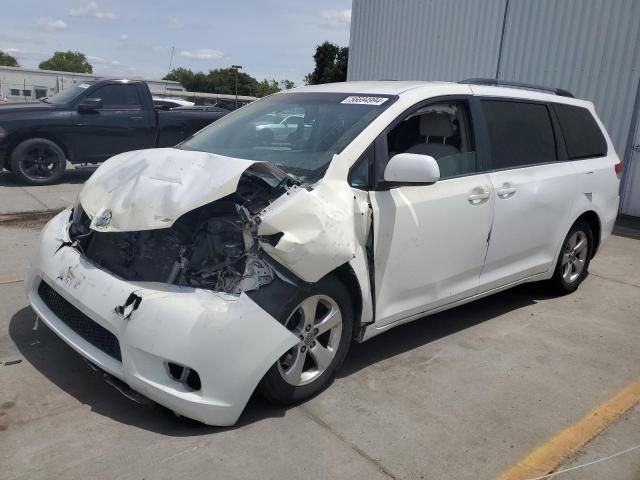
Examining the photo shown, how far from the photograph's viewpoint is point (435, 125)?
3.95m

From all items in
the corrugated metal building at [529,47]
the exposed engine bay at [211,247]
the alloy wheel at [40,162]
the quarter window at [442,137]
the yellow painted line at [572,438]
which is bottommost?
the yellow painted line at [572,438]

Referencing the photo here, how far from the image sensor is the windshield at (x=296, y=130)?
3443 mm

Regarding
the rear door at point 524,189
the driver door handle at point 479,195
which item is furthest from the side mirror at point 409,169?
the rear door at point 524,189

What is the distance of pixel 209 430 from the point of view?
294cm

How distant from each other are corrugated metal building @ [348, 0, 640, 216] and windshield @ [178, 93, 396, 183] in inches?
296

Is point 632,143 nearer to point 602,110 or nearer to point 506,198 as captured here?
point 602,110

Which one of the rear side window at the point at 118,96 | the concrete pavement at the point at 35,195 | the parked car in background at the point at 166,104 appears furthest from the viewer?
the parked car in background at the point at 166,104

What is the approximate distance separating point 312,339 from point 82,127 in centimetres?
814

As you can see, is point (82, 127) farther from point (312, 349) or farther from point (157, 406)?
point (312, 349)

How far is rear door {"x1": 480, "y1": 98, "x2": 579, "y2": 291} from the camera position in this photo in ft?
13.8

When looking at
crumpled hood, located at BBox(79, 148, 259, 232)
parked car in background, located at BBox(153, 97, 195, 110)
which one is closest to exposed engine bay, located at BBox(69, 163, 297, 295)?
crumpled hood, located at BBox(79, 148, 259, 232)

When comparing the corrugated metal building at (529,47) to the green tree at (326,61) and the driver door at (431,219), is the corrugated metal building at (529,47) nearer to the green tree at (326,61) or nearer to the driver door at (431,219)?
the driver door at (431,219)

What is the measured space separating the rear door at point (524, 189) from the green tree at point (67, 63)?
103 m

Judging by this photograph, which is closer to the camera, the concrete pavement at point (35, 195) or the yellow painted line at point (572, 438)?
the yellow painted line at point (572, 438)
